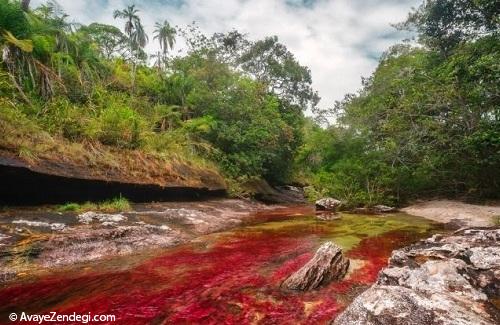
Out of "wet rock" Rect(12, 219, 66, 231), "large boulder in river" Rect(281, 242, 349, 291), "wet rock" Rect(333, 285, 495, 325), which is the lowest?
"large boulder in river" Rect(281, 242, 349, 291)

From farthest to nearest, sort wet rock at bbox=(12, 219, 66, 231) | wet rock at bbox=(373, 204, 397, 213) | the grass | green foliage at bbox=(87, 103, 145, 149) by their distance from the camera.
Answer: wet rock at bbox=(373, 204, 397, 213)
green foliage at bbox=(87, 103, 145, 149)
the grass
wet rock at bbox=(12, 219, 66, 231)

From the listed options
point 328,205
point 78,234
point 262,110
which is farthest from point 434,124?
point 78,234

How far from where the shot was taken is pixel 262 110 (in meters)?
23.8

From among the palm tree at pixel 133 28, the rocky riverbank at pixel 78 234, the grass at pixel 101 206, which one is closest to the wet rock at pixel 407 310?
the rocky riverbank at pixel 78 234

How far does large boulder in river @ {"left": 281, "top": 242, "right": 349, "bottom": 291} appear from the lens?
4.89m

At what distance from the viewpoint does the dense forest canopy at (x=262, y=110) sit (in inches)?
427

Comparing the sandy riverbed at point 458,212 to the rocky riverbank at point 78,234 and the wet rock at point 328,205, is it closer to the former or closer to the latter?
the wet rock at point 328,205

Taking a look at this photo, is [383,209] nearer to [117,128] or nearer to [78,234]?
[117,128]

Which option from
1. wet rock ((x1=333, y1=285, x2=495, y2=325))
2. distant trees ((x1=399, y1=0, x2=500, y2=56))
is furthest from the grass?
distant trees ((x1=399, y1=0, x2=500, y2=56))

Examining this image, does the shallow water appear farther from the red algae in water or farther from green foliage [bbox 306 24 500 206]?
green foliage [bbox 306 24 500 206]

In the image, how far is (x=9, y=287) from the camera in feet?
16.5

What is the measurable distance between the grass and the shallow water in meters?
2.88

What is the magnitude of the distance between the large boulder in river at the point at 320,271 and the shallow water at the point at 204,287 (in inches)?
5.4

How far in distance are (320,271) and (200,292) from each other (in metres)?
1.84
